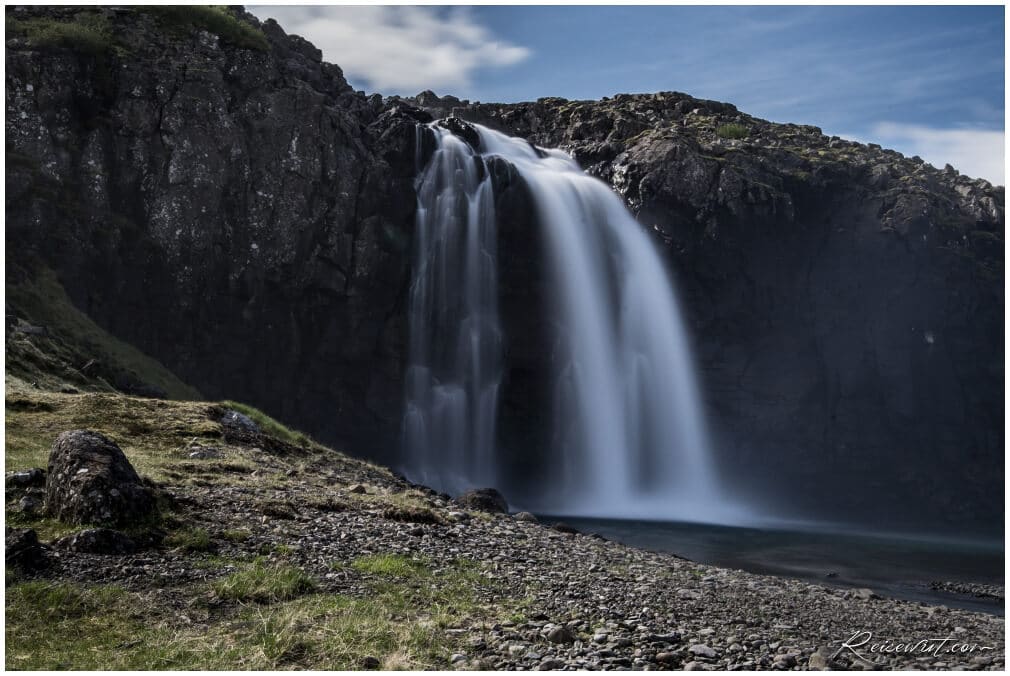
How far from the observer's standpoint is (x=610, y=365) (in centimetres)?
5966

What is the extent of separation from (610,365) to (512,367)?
6.91 metres

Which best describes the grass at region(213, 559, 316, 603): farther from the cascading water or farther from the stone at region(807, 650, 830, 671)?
the cascading water

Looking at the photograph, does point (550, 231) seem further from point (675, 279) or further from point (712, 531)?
point (712, 531)

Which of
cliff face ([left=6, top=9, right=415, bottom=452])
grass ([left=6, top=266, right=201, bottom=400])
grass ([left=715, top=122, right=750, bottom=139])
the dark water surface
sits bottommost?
the dark water surface

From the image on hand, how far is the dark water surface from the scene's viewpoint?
31562 mm

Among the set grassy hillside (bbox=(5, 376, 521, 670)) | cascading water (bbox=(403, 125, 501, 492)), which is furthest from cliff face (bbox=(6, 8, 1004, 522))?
grassy hillside (bbox=(5, 376, 521, 670))

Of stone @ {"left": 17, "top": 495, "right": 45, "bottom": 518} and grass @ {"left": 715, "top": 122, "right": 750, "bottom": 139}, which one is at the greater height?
grass @ {"left": 715, "top": 122, "right": 750, "bottom": 139}

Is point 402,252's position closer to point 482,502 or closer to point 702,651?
point 482,502

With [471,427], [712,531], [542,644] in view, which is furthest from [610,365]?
[542,644]

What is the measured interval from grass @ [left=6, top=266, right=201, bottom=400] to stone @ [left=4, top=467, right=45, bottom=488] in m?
16.5

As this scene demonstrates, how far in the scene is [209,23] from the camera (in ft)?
189

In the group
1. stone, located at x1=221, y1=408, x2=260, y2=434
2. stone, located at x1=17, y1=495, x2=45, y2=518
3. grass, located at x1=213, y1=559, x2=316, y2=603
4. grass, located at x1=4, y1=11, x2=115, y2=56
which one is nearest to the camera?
grass, located at x1=213, y1=559, x2=316, y2=603

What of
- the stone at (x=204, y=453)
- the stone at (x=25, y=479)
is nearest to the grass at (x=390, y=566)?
the stone at (x=25, y=479)

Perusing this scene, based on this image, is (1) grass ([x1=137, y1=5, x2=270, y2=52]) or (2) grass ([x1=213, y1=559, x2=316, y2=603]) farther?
(1) grass ([x1=137, y1=5, x2=270, y2=52])
